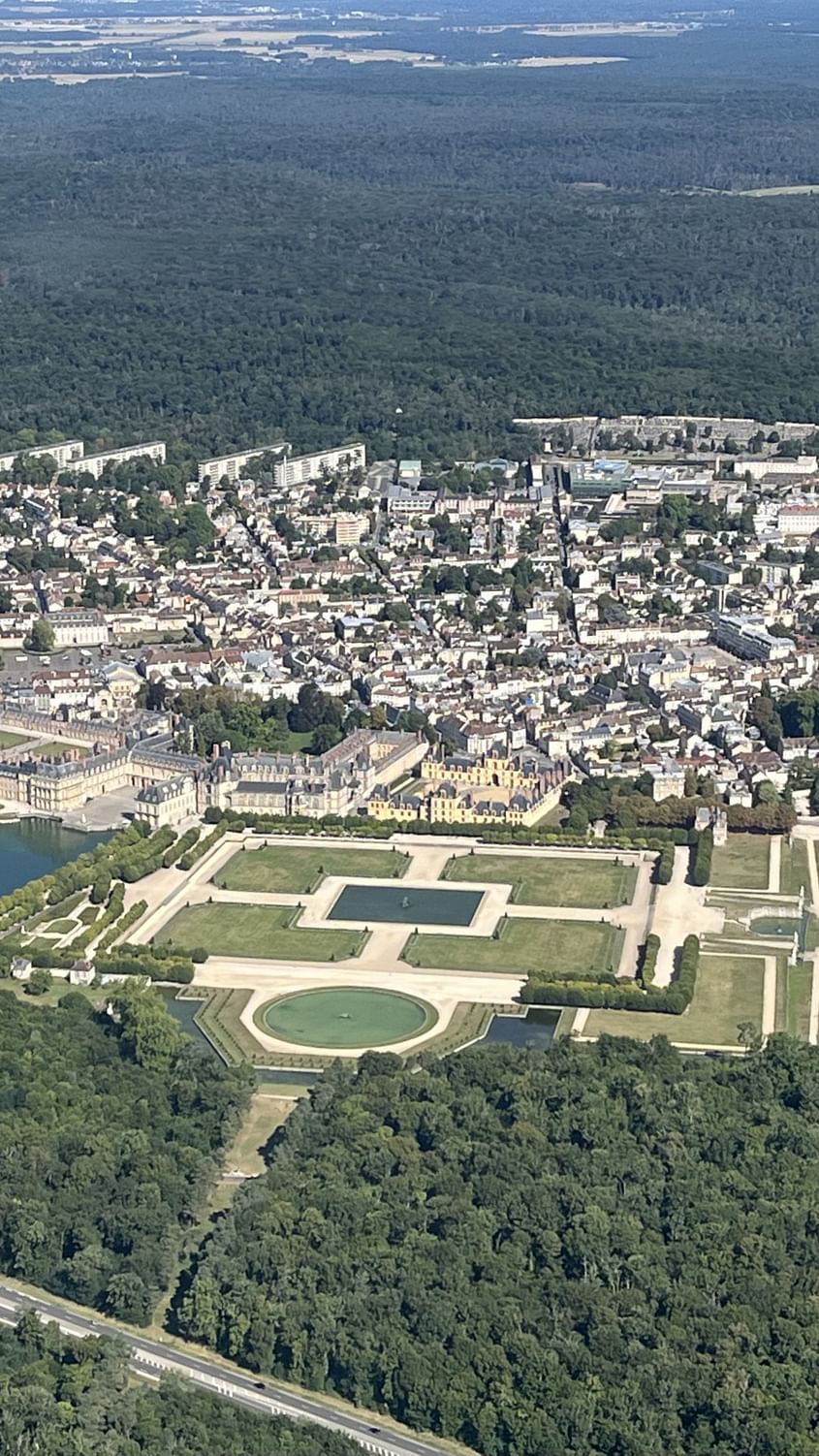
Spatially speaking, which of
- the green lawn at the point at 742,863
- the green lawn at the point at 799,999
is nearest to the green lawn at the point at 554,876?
the green lawn at the point at 742,863

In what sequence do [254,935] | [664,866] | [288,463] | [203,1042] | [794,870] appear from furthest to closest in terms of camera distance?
[288,463], [794,870], [664,866], [254,935], [203,1042]

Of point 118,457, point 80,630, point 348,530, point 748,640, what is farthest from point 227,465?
point 748,640

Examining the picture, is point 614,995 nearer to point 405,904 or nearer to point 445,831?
point 405,904

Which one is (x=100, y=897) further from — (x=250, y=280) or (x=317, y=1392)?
(x=250, y=280)

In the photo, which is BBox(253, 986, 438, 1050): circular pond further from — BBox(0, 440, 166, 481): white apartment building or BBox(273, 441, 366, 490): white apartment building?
BBox(0, 440, 166, 481): white apartment building

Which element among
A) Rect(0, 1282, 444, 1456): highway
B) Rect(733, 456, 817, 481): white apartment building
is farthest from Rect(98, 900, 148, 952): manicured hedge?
Rect(733, 456, 817, 481): white apartment building

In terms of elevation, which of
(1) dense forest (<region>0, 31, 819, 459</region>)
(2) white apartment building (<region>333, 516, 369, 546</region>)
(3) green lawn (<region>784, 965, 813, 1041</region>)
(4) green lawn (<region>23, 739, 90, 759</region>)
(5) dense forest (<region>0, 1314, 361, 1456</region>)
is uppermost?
(5) dense forest (<region>0, 1314, 361, 1456</region>)

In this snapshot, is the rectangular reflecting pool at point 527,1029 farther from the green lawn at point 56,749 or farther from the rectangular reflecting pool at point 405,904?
the green lawn at point 56,749
